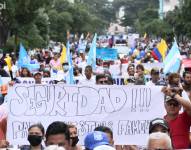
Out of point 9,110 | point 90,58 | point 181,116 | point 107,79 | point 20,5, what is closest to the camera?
point 181,116

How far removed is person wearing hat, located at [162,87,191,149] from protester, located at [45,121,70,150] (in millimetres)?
1425

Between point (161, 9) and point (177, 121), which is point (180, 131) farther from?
point (161, 9)

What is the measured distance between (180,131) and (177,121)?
0.10m

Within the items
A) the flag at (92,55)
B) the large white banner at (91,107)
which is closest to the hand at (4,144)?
the large white banner at (91,107)

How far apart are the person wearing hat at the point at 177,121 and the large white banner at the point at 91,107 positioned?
38.2 inches

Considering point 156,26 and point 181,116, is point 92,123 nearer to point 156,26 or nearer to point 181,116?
point 181,116

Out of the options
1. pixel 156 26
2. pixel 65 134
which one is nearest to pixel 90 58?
pixel 65 134

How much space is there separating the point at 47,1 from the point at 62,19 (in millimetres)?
34958

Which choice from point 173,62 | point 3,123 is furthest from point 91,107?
point 173,62

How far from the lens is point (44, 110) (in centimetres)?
828

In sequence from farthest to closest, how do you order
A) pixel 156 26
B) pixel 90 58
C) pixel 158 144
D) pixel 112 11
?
1. pixel 112 11
2. pixel 156 26
3. pixel 90 58
4. pixel 158 144

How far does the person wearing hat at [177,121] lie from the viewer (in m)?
7.26

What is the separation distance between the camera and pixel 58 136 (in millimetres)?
6117

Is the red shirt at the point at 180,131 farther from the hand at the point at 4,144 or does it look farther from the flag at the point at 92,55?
the flag at the point at 92,55
